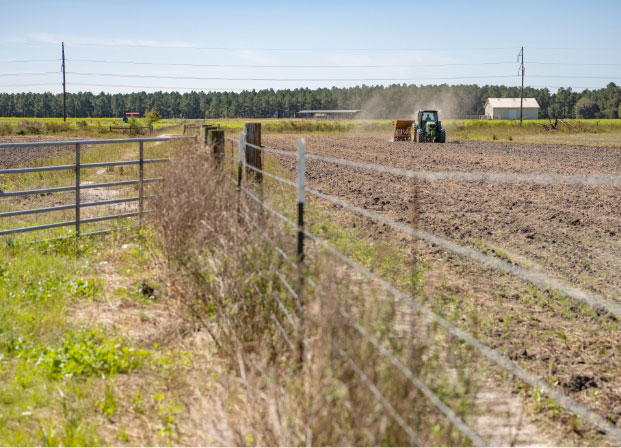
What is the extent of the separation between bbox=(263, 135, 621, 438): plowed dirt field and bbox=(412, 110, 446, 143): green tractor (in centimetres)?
2177

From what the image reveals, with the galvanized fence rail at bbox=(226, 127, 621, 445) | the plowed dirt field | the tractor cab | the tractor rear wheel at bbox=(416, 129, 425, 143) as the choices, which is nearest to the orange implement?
the tractor cab

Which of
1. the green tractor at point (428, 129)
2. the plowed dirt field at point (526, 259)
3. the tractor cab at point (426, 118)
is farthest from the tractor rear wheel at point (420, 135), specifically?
the plowed dirt field at point (526, 259)

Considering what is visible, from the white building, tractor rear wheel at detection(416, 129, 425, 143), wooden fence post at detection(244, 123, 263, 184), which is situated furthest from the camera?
the white building

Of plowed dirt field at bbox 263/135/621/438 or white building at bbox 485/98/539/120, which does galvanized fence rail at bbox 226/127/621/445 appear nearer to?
plowed dirt field at bbox 263/135/621/438

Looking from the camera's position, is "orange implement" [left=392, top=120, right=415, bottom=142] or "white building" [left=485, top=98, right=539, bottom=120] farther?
"white building" [left=485, top=98, right=539, bottom=120]

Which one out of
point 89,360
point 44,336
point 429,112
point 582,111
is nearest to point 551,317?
point 89,360

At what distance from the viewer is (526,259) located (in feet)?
31.1

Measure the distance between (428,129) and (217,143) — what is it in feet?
107

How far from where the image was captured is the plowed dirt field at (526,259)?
20.1ft

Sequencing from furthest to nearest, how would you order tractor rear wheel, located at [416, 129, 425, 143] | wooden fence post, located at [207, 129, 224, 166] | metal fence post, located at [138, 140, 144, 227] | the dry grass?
tractor rear wheel, located at [416, 129, 425, 143] < metal fence post, located at [138, 140, 144, 227] < wooden fence post, located at [207, 129, 224, 166] < the dry grass

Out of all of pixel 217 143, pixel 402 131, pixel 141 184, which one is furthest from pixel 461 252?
pixel 402 131

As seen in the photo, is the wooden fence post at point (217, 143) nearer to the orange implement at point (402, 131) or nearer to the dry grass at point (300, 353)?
the dry grass at point (300, 353)

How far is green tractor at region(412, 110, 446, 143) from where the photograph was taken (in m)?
41.7

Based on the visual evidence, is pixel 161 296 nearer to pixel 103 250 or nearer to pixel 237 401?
pixel 103 250
